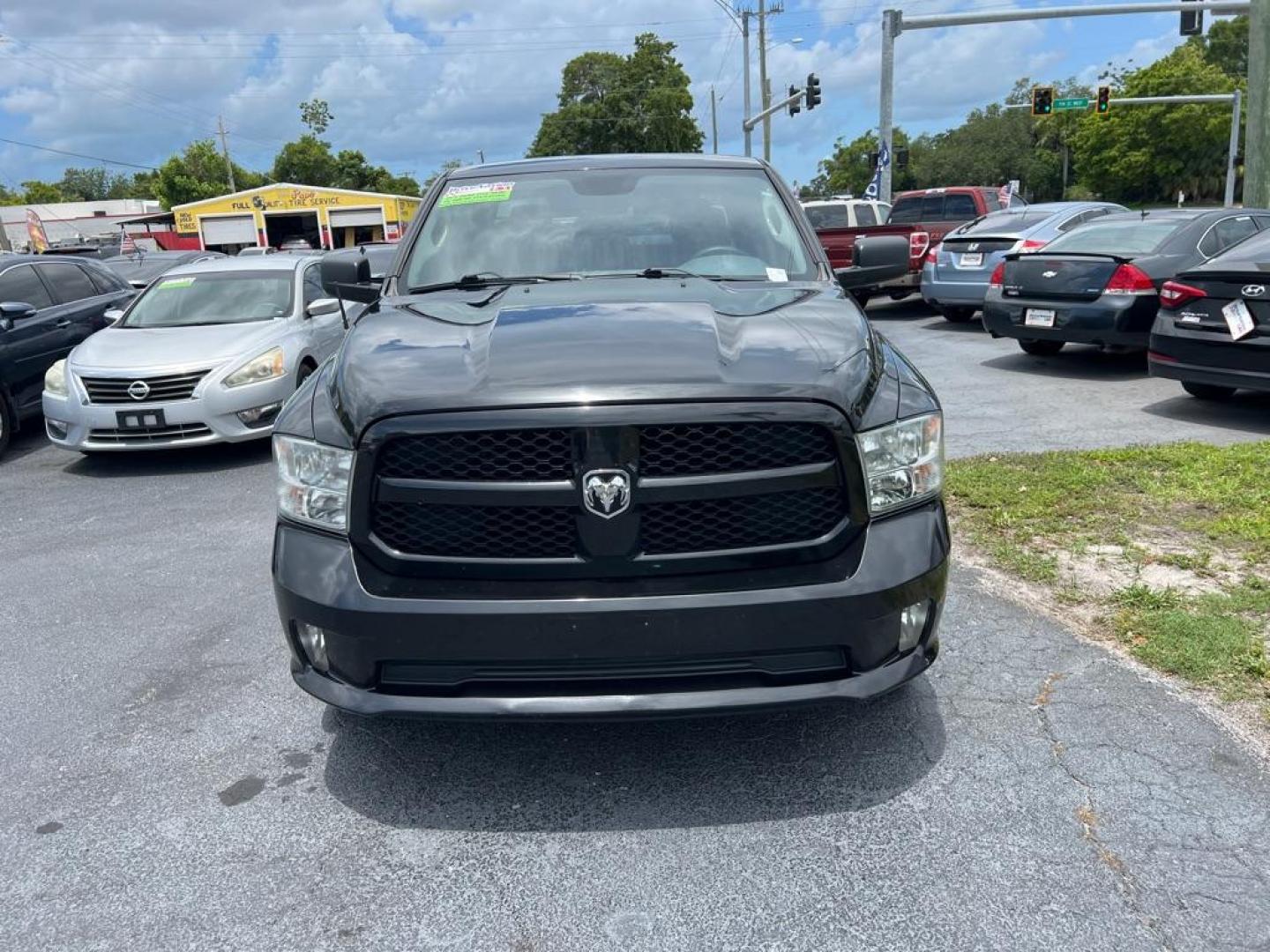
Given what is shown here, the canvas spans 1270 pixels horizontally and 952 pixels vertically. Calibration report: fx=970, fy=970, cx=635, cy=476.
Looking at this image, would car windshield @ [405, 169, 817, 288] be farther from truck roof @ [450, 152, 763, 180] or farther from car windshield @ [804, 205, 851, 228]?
car windshield @ [804, 205, 851, 228]

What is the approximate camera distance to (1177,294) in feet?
24.6

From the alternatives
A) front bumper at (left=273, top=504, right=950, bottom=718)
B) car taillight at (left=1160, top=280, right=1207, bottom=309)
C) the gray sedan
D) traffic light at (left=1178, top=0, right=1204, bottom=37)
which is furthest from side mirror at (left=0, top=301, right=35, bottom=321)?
traffic light at (left=1178, top=0, right=1204, bottom=37)

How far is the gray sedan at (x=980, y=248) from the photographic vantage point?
12414 mm

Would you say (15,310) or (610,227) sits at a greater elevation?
(610,227)

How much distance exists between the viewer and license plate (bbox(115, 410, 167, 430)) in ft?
24.0

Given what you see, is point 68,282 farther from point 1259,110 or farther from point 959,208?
point 1259,110

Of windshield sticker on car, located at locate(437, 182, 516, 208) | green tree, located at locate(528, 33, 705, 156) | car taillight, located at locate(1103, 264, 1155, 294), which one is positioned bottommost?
car taillight, located at locate(1103, 264, 1155, 294)

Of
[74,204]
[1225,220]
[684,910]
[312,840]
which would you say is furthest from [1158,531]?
[74,204]

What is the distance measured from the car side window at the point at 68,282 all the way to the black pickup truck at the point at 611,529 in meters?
8.49

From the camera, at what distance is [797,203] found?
169 inches

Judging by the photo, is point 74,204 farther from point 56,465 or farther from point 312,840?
point 312,840

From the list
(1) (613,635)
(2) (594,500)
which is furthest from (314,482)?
(1) (613,635)

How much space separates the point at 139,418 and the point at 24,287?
3105mm

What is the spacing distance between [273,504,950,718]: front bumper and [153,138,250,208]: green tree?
268 feet
